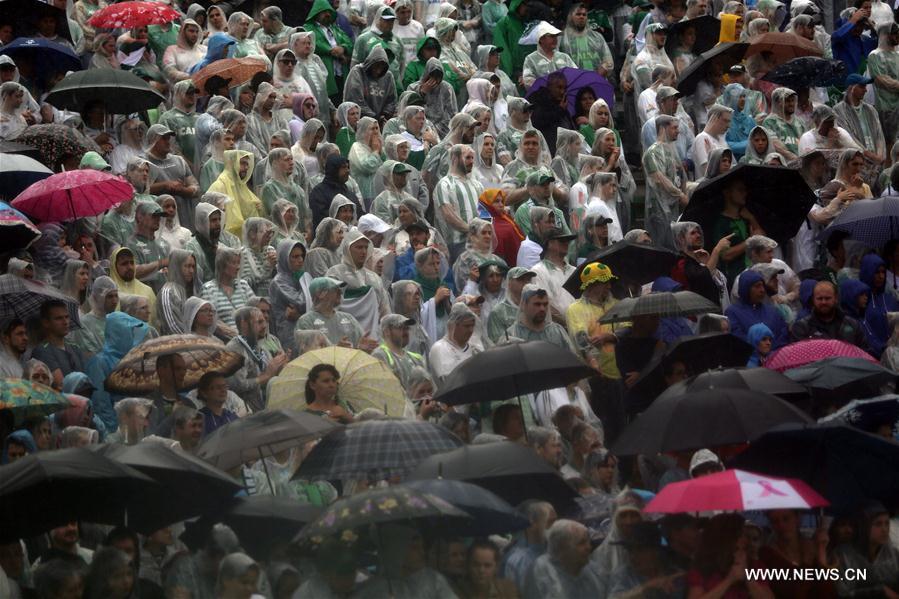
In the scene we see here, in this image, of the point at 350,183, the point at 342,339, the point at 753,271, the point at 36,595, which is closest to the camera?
the point at 36,595

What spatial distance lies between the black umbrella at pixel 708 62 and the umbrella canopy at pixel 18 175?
22.6 ft

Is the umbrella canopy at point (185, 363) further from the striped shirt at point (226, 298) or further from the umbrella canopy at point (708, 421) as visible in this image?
the umbrella canopy at point (708, 421)

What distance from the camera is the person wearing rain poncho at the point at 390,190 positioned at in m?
17.7

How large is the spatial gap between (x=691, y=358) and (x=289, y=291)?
335cm

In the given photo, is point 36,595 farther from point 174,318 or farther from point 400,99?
point 400,99

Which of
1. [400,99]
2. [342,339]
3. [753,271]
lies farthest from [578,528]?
[400,99]

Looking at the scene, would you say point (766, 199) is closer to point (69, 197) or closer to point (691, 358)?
point (691, 358)

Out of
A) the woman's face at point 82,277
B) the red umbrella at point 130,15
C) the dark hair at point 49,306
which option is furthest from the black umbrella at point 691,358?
the red umbrella at point 130,15

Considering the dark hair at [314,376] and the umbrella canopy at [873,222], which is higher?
the dark hair at [314,376]

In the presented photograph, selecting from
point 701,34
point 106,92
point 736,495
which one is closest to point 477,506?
point 736,495

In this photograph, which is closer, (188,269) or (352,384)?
(352,384)

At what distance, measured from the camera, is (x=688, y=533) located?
1101cm

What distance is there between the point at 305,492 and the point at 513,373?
4.86ft

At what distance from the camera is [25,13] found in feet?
64.8
